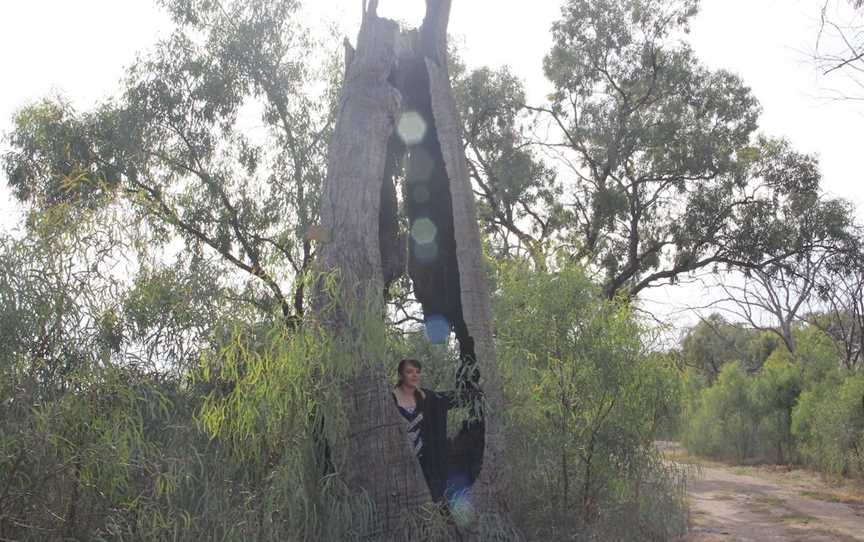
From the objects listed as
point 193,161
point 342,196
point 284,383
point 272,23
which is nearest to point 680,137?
point 272,23

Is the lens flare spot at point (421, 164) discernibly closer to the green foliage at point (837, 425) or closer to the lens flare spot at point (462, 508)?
the lens flare spot at point (462, 508)

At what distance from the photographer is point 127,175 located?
11.9 meters

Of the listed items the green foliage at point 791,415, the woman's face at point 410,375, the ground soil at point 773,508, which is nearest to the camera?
the woman's face at point 410,375

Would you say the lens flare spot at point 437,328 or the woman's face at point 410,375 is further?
the lens flare spot at point 437,328

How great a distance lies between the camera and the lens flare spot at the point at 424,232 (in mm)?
5965

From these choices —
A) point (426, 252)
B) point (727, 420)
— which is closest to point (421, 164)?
point (426, 252)

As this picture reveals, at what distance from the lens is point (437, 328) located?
587 cm

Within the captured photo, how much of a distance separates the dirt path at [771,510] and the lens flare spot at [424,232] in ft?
11.3

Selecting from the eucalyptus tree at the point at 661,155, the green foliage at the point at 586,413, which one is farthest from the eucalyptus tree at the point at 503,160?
the green foliage at the point at 586,413

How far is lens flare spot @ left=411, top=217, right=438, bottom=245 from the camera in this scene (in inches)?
235

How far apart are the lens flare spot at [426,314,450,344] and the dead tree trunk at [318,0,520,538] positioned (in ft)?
0.11

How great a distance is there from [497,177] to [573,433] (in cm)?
1200

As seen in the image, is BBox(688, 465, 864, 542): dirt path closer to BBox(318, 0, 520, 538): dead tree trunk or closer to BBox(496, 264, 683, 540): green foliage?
BBox(496, 264, 683, 540): green foliage

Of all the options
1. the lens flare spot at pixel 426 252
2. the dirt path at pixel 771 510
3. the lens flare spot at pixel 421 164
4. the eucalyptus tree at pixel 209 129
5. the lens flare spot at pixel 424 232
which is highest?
the eucalyptus tree at pixel 209 129
